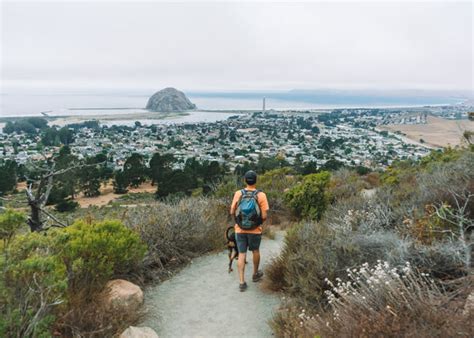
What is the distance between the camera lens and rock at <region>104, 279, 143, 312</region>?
3822 millimetres

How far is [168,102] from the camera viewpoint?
138625 millimetres

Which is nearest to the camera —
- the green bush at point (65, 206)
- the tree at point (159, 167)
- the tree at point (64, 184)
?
the green bush at point (65, 206)

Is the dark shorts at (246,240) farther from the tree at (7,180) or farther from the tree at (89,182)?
the tree at (7,180)

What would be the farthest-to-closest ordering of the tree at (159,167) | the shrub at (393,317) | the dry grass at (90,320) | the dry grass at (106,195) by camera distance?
the tree at (159,167) < the dry grass at (106,195) < the dry grass at (90,320) < the shrub at (393,317)

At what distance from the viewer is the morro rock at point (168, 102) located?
138125 millimetres

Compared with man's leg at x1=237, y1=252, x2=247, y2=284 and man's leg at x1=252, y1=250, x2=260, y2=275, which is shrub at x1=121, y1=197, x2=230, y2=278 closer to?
man's leg at x1=237, y1=252, x2=247, y2=284

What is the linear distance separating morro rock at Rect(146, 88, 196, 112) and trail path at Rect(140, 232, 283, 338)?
135m

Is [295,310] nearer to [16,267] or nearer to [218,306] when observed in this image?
[218,306]

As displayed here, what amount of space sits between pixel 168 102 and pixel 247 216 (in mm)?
138157

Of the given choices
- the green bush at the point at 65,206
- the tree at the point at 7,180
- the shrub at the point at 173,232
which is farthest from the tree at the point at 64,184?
the shrub at the point at 173,232

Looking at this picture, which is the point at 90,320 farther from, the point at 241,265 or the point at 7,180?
the point at 7,180

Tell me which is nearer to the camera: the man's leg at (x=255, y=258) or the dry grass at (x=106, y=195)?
the man's leg at (x=255, y=258)

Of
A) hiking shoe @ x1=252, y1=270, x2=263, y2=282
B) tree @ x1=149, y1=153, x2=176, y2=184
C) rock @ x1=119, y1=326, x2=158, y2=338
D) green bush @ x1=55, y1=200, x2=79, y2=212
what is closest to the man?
hiking shoe @ x1=252, y1=270, x2=263, y2=282

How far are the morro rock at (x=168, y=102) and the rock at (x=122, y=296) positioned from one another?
445ft
